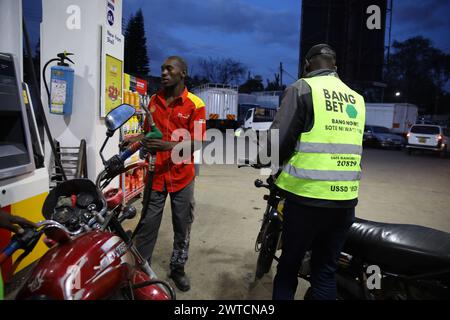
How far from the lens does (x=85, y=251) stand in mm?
A: 1448

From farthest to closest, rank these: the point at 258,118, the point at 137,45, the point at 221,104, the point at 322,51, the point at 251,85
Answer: the point at 251,85, the point at 137,45, the point at 221,104, the point at 258,118, the point at 322,51

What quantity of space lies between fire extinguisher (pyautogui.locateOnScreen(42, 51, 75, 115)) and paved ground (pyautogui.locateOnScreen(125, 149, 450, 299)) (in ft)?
6.19

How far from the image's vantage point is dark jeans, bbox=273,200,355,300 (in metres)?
2.04

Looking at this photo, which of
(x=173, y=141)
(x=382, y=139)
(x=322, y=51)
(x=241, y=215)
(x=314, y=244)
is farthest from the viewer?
(x=382, y=139)

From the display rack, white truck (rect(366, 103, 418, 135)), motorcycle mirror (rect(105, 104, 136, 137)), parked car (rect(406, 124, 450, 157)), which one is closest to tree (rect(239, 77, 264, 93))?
white truck (rect(366, 103, 418, 135))

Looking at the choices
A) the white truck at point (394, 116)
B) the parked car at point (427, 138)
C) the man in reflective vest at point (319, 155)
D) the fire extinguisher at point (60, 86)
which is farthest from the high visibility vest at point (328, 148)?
the white truck at point (394, 116)

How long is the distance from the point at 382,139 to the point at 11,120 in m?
19.7

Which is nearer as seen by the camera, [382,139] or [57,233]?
[57,233]

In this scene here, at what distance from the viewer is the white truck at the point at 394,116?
72.3ft

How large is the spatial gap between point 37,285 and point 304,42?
78.1 feet

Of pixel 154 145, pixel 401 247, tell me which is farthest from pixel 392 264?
pixel 154 145

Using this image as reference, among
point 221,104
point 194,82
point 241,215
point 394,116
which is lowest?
point 241,215

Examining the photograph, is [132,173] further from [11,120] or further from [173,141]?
[11,120]

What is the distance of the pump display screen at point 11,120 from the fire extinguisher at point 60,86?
1108 mm
